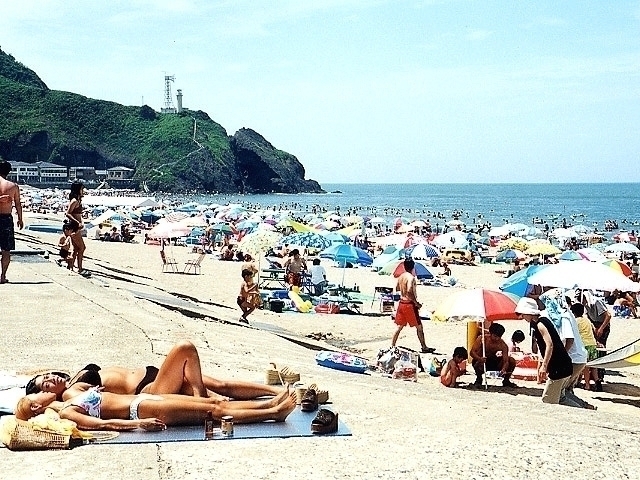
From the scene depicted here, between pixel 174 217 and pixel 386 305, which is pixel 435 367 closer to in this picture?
pixel 386 305

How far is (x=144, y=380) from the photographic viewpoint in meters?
4.84

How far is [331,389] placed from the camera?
6000 mm

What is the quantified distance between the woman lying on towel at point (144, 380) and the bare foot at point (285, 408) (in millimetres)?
398

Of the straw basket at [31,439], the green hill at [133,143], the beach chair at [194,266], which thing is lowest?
the beach chair at [194,266]

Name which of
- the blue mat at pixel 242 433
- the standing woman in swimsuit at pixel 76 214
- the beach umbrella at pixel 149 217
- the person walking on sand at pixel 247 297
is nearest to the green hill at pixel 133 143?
the beach umbrella at pixel 149 217

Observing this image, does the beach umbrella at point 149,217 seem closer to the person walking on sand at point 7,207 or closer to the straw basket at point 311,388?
the person walking on sand at point 7,207

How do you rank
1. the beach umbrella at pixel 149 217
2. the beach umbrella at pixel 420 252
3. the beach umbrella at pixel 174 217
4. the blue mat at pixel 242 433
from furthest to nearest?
the beach umbrella at pixel 149 217
the beach umbrella at pixel 174 217
the beach umbrella at pixel 420 252
the blue mat at pixel 242 433

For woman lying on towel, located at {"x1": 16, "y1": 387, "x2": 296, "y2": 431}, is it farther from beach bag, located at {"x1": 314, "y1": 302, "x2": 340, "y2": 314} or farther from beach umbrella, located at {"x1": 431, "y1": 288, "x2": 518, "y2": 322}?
beach bag, located at {"x1": 314, "y1": 302, "x2": 340, "y2": 314}

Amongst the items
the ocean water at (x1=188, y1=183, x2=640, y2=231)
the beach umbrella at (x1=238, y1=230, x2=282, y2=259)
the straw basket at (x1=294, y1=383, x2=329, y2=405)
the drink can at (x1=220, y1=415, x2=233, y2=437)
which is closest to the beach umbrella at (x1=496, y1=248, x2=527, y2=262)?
the beach umbrella at (x1=238, y1=230, x2=282, y2=259)

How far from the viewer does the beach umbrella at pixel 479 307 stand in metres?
8.80

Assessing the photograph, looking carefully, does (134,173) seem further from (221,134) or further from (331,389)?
(331,389)

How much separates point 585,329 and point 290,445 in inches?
222

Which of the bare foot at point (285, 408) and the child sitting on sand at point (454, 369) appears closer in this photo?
the bare foot at point (285, 408)

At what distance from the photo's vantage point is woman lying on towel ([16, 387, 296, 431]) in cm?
443
